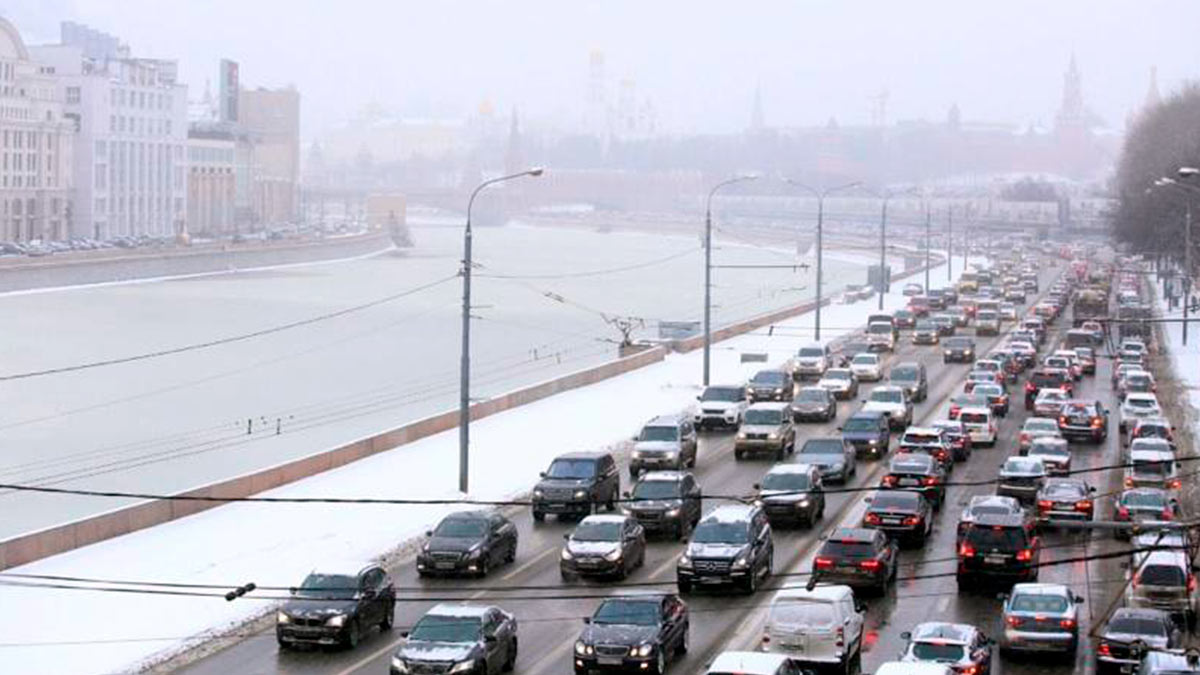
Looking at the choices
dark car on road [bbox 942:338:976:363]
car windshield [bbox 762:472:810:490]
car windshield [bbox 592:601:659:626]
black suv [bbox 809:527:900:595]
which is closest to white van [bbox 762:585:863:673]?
car windshield [bbox 592:601:659:626]

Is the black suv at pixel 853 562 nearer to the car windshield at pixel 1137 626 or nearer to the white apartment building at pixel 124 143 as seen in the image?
the car windshield at pixel 1137 626

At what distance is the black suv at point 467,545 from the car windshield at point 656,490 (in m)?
2.83

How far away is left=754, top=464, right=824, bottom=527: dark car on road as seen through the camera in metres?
28.1

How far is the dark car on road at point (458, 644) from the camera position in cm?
1820

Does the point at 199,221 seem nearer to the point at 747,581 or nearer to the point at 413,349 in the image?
the point at 413,349

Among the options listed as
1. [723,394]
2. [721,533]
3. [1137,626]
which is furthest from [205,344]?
[1137,626]

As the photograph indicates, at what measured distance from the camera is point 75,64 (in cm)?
16025

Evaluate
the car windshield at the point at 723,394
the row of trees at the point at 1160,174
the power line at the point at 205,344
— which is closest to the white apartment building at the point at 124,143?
the power line at the point at 205,344

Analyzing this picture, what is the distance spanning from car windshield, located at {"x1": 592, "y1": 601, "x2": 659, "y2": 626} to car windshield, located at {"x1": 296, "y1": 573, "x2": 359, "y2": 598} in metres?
3.28

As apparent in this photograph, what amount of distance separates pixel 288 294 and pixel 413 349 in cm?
3948

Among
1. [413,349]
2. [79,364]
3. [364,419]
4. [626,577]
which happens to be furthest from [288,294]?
[626,577]

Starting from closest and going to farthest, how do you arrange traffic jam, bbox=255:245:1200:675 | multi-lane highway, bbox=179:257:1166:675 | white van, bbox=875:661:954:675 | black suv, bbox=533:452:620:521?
white van, bbox=875:661:954:675 → traffic jam, bbox=255:245:1200:675 → multi-lane highway, bbox=179:257:1166:675 → black suv, bbox=533:452:620:521

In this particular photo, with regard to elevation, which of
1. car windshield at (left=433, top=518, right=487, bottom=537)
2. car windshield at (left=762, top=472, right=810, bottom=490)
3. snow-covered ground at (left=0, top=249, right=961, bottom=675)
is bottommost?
snow-covered ground at (left=0, top=249, right=961, bottom=675)

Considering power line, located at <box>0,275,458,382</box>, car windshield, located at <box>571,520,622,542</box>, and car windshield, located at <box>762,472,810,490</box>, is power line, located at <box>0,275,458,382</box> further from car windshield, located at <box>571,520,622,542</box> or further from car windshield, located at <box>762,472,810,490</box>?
car windshield, located at <box>571,520,622,542</box>
